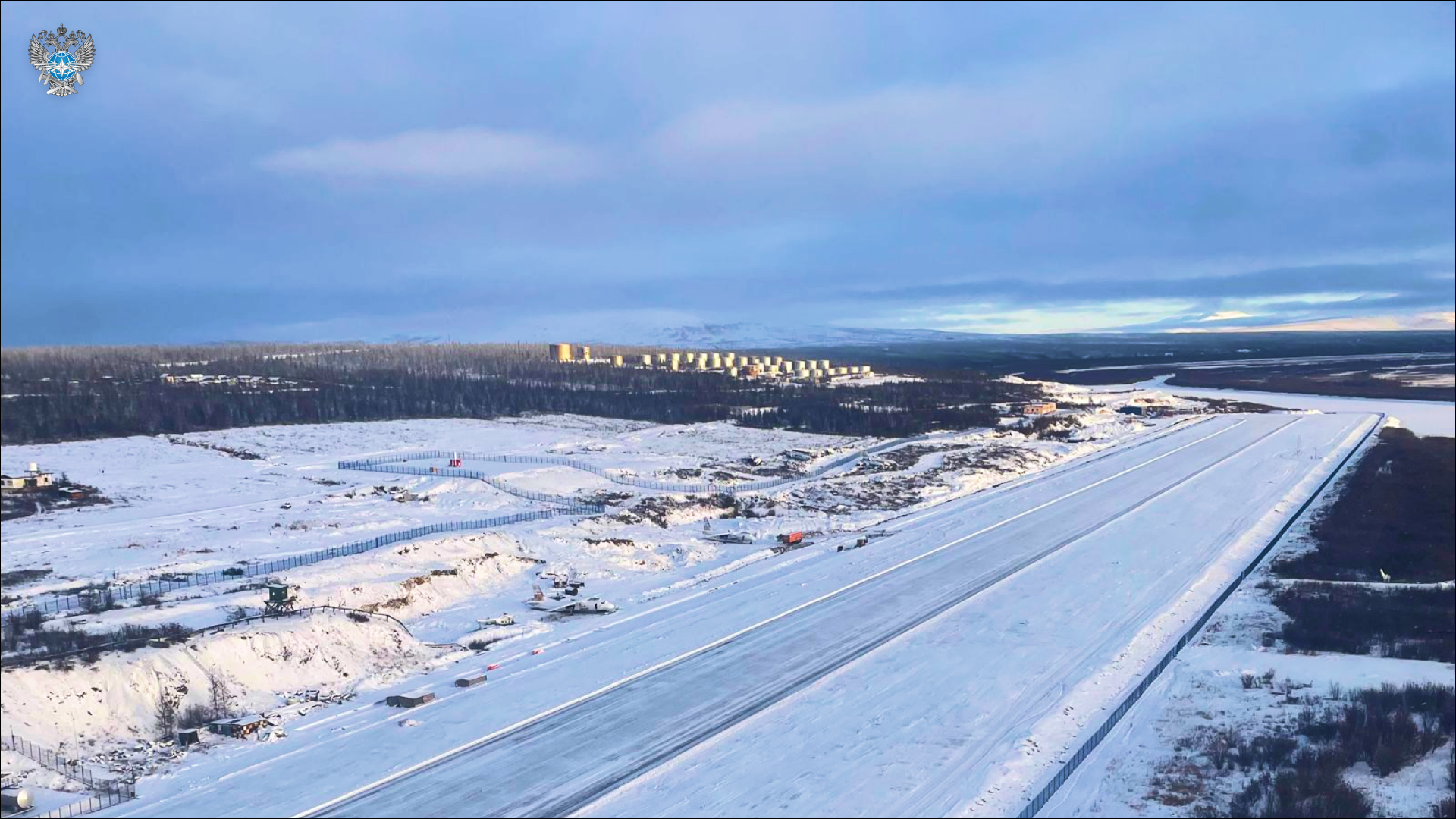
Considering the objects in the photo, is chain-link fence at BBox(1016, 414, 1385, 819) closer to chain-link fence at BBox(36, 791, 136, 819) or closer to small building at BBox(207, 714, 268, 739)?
small building at BBox(207, 714, 268, 739)

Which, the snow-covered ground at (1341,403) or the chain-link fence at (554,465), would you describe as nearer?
the chain-link fence at (554,465)

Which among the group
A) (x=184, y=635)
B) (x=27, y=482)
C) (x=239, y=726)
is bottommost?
(x=239, y=726)

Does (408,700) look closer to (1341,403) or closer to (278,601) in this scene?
(278,601)

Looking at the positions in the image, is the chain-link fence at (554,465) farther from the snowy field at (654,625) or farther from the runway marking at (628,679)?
the runway marking at (628,679)

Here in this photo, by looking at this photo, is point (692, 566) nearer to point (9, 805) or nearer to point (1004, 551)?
point (1004, 551)

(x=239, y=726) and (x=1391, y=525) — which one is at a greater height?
(x=1391, y=525)

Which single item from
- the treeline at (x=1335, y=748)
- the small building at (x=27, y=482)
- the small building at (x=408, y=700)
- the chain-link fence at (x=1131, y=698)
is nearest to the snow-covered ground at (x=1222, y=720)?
the chain-link fence at (x=1131, y=698)

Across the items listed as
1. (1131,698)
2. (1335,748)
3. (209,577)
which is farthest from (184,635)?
(1335,748)
